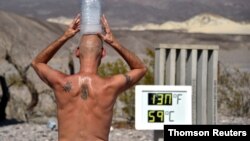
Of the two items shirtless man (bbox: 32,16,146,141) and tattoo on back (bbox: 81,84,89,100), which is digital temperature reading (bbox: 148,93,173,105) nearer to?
shirtless man (bbox: 32,16,146,141)

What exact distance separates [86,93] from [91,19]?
0.46m

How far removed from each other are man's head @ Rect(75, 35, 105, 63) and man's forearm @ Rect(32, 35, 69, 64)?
0.54ft

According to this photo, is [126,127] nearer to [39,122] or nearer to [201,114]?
[39,122]

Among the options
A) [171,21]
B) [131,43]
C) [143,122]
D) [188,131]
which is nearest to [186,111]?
[143,122]

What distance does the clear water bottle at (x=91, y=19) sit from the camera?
16.2 ft

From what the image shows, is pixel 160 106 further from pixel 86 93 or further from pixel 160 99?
pixel 86 93

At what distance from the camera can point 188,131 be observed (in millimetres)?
8359

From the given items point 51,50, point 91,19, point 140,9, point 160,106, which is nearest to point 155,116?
point 160,106

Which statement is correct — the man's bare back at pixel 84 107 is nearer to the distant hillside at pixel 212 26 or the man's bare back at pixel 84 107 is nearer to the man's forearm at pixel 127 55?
the man's forearm at pixel 127 55

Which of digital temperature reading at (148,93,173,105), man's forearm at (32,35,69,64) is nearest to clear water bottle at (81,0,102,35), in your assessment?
man's forearm at (32,35,69,64)

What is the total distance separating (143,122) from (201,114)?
176 centimetres

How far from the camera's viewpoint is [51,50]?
5082mm

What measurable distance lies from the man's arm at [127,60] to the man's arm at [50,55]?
190 mm

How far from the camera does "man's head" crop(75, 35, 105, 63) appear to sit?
4902mm
